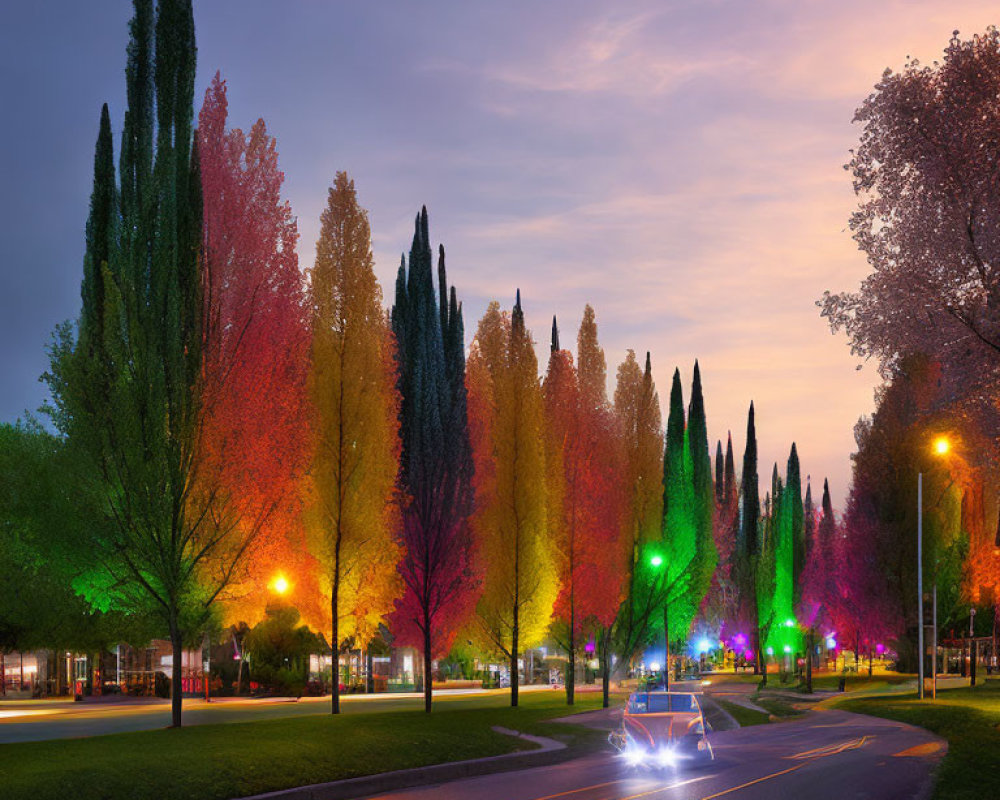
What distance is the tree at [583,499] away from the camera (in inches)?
1698

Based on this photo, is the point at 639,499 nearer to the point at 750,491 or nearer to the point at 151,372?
the point at 151,372

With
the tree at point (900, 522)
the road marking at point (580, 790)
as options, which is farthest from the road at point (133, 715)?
the tree at point (900, 522)

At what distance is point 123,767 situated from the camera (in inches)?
734

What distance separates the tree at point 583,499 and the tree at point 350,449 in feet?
34.2

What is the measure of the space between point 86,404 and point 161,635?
24.8 m

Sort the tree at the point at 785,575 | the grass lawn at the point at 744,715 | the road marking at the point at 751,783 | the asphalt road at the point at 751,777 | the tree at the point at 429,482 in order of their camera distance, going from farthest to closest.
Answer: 1. the tree at the point at 785,575
2. the grass lawn at the point at 744,715
3. the tree at the point at 429,482
4. the asphalt road at the point at 751,777
5. the road marking at the point at 751,783

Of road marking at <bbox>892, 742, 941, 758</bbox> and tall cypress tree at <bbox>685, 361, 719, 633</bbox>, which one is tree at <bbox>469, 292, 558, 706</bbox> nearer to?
road marking at <bbox>892, 742, 941, 758</bbox>

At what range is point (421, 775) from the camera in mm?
22281

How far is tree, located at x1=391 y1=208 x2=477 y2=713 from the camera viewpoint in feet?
120

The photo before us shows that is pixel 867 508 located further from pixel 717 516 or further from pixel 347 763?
pixel 347 763

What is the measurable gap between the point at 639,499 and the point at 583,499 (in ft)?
16.4

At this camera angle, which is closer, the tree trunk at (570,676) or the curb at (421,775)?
the curb at (421,775)

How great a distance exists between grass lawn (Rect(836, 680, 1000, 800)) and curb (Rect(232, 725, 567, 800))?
29.8 feet

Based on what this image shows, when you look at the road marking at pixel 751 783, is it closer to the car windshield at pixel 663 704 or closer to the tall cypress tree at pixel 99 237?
the car windshield at pixel 663 704
